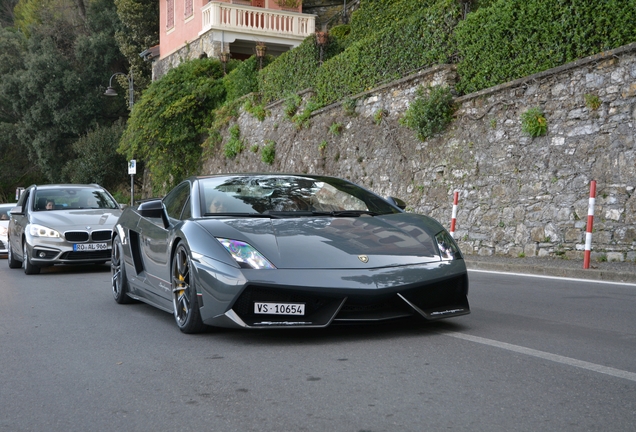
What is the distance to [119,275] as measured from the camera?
862cm

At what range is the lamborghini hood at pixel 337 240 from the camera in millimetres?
5648

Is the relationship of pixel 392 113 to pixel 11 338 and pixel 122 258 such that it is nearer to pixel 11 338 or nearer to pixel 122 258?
pixel 122 258

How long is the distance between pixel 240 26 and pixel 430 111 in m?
19.9

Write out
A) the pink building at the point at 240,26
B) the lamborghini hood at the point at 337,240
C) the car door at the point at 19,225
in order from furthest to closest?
1. the pink building at the point at 240,26
2. the car door at the point at 19,225
3. the lamborghini hood at the point at 337,240

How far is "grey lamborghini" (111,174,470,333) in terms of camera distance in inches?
218

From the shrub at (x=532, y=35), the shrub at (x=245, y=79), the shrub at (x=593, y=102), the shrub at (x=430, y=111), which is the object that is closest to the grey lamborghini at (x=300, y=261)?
the shrub at (x=593, y=102)

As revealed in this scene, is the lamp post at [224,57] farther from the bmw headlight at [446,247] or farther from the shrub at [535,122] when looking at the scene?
the bmw headlight at [446,247]


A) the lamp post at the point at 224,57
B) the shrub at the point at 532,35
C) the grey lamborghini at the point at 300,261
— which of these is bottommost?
the grey lamborghini at the point at 300,261

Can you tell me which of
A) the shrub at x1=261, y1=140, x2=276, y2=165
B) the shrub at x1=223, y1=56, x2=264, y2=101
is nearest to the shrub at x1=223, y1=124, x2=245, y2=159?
the shrub at x1=223, y1=56, x2=264, y2=101

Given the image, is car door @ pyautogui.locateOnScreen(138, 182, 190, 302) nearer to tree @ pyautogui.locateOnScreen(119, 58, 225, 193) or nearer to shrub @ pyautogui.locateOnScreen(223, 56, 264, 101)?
shrub @ pyautogui.locateOnScreen(223, 56, 264, 101)

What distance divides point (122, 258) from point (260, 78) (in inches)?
808

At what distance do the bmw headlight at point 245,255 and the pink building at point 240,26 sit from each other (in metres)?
29.2

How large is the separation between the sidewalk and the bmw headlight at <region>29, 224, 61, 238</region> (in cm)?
666

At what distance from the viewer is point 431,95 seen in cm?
1725
